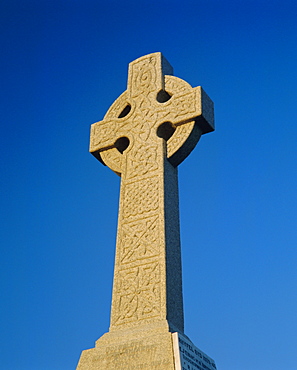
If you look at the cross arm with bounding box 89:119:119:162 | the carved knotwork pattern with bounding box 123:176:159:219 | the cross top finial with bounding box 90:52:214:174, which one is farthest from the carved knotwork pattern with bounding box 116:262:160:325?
the cross arm with bounding box 89:119:119:162

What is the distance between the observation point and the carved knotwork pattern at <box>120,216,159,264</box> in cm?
744

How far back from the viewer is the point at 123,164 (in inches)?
338

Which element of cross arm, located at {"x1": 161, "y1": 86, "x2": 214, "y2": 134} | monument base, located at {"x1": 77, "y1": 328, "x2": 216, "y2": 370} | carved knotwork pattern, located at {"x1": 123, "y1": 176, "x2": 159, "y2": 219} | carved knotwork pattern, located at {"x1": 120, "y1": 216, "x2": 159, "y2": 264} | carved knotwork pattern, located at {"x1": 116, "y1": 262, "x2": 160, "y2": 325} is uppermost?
cross arm, located at {"x1": 161, "y1": 86, "x2": 214, "y2": 134}

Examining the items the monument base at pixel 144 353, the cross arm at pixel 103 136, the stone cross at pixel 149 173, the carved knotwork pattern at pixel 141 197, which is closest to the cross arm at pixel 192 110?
the stone cross at pixel 149 173

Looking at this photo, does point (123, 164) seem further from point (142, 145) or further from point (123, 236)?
point (123, 236)

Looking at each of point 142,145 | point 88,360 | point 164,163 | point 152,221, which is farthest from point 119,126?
point 88,360

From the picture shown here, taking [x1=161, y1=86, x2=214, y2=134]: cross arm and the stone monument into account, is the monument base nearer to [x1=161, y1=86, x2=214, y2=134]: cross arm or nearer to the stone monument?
the stone monument

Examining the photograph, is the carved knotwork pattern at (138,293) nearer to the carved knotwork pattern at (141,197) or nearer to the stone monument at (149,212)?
the stone monument at (149,212)

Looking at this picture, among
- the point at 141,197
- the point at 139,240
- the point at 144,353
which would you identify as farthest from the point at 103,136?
the point at 144,353

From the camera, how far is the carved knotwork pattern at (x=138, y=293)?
274 inches

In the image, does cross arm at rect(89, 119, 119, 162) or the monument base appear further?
cross arm at rect(89, 119, 119, 162)

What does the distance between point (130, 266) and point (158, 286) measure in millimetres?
606

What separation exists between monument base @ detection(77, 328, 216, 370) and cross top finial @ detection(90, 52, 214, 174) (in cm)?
277

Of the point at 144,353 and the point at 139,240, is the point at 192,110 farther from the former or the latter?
the point at 144,353
